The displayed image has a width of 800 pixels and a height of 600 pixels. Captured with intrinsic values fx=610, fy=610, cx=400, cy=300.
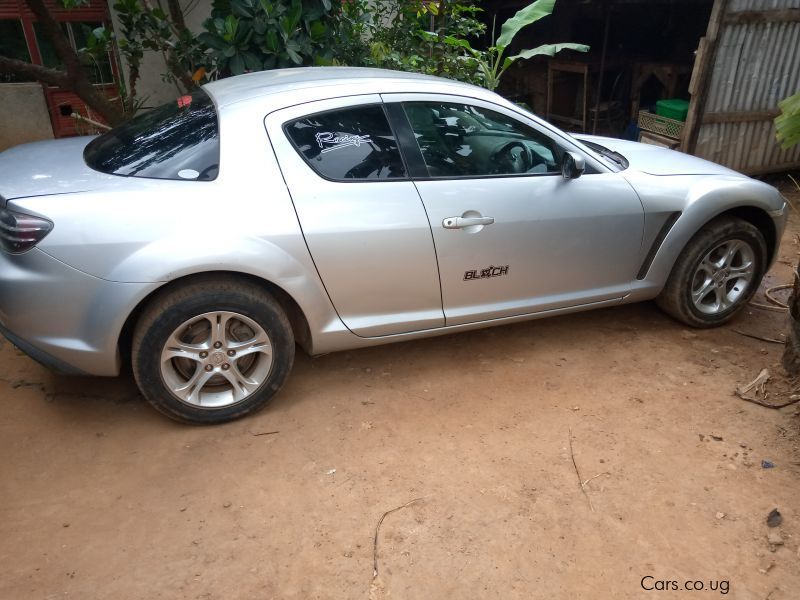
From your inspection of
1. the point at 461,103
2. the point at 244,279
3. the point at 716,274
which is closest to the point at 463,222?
the point at 461,103

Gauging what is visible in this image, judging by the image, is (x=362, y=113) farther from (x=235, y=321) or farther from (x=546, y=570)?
(x=546, y=570)

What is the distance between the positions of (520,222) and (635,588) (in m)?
1.86

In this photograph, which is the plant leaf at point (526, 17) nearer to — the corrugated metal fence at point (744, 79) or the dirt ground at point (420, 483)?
the corrugated metal fence at point (744, 79)

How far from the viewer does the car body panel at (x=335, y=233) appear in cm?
271

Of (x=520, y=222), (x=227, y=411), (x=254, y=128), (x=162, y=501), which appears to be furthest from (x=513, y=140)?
(x=162, y=501)

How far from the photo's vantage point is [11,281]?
2.68 meters

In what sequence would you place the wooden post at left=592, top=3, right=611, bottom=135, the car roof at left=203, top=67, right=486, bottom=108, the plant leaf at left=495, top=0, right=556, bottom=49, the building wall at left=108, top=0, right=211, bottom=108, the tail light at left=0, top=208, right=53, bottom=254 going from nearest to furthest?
1. the tail light at left=0, top=208, right=53, bottom=254
2. the car roof at left=203, top=67, right=486, bottom=108
3. the plant leaf at left=495, top=0, right=556, bottom=49
4. the building wall at left=108, top=0, right=211, bottom=108
5. the wooden post at left=592, top=3, right=611, bottom=135

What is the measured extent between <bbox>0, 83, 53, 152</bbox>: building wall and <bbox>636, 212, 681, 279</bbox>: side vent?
23.3 ft

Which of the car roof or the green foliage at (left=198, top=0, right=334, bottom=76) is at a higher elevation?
the green foliage at (left=198, top=0, right=334, bottom=76)

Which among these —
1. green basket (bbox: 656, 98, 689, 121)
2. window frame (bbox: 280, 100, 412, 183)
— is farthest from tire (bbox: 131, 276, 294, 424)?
green basket (bbox: 656, 98, 689, 121)

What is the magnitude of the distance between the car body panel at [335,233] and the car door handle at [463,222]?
0.13 ft

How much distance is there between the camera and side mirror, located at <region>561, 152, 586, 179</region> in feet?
11.0

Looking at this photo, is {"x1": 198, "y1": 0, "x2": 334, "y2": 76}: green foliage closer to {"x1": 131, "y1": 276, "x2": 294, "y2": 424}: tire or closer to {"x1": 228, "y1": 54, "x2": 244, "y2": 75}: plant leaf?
{"x1": 228, "y1": 54, "x2": 244, "y2": 75}: plant leaf

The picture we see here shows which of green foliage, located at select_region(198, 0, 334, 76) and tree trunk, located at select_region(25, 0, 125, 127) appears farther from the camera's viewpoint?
tree trunk, located at select_region(25, 0, 125, 127)
